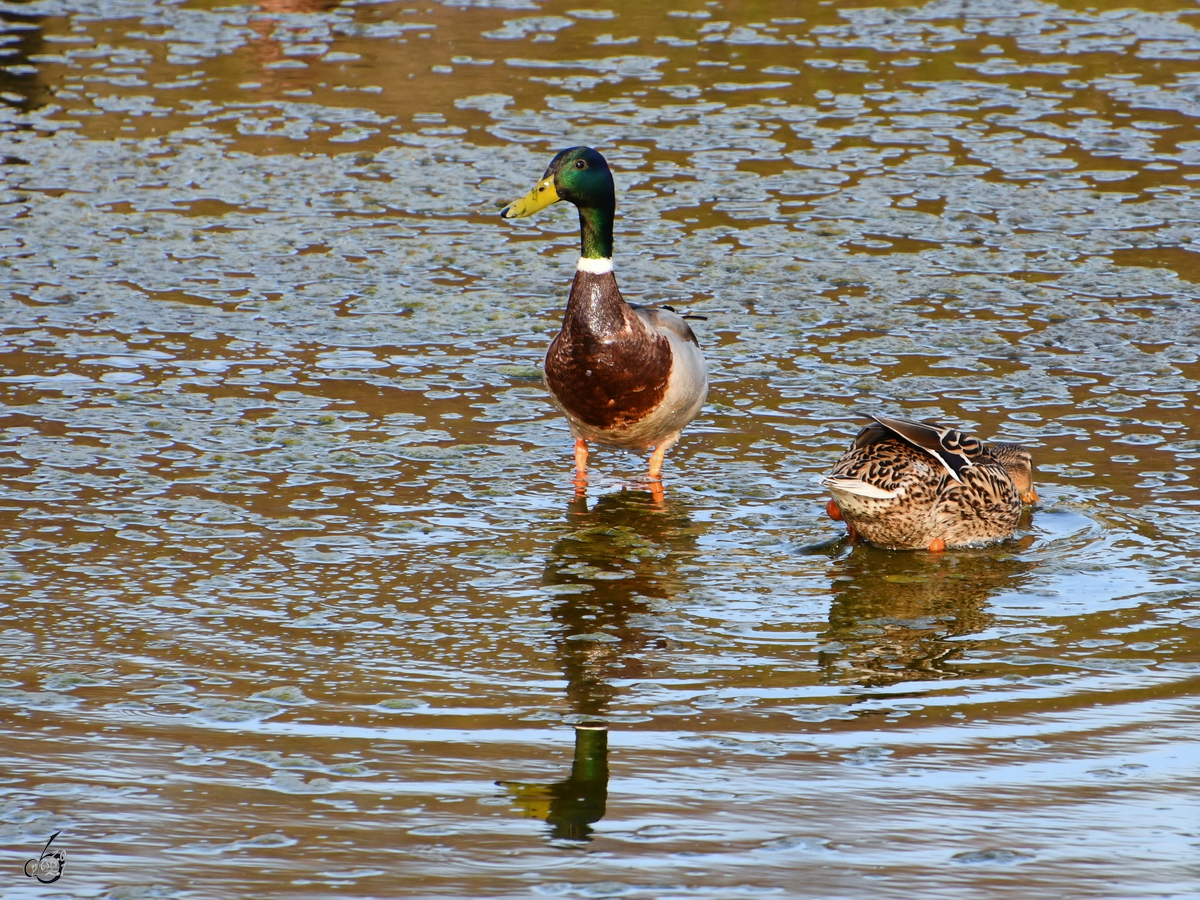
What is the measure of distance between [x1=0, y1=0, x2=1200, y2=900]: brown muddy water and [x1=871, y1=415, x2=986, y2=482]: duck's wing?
37 cm

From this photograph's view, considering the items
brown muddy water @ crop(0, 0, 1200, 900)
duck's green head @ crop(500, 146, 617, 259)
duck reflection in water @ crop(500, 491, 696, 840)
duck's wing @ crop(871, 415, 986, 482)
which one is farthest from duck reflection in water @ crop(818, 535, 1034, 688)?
duck's green head @ crop(500, 146, 617, 259)

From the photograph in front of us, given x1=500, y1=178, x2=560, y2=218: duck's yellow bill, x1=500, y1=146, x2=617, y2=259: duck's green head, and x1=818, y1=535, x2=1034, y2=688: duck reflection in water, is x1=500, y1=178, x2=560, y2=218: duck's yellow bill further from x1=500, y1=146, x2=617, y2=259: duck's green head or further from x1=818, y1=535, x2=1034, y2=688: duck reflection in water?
x1=818, y1=535, x2=1034, y2=688: duck reflection in water

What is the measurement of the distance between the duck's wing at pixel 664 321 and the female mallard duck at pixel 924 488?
1073mm

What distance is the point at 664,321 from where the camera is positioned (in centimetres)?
695

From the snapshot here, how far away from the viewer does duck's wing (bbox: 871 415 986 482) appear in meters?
5.89

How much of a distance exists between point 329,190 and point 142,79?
129 inches

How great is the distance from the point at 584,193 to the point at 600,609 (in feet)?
7.02

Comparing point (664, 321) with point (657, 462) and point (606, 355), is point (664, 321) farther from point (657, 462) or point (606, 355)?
point (657, 462)

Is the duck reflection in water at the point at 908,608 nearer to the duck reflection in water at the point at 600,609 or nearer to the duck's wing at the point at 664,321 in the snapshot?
the duck reflection in water at the point at 600,609

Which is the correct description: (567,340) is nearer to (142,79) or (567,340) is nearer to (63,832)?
(63,832)

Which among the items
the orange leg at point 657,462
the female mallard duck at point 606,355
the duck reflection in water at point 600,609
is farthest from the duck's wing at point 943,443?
the orange leg at point 657,462

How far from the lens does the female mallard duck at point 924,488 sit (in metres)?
5.95

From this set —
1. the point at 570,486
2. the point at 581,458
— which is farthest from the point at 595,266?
the point at 570,486

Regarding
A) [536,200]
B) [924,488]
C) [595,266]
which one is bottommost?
[924,488]
